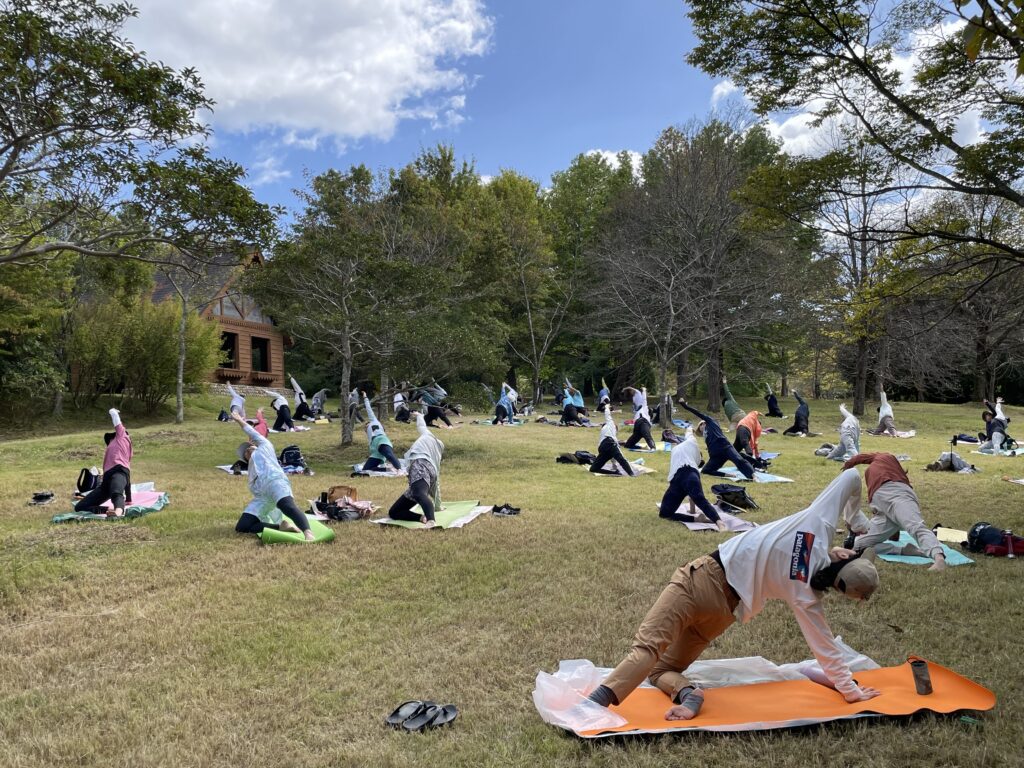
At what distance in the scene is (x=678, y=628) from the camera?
3580 mm

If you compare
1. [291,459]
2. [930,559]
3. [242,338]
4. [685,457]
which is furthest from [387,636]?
[242,338]

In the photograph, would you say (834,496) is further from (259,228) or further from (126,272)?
(126,272)

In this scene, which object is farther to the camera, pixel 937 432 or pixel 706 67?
pixel 937 432

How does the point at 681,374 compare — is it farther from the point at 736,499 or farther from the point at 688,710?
the point at 688,710

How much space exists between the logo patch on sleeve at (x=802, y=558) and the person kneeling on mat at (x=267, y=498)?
5557mm

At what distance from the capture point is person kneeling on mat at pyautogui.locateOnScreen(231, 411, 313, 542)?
733cm

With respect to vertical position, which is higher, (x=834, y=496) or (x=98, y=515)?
(x=834, y=496)

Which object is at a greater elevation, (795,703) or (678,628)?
(678,628)

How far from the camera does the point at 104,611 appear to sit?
5184 millimetres

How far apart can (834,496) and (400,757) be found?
286cm

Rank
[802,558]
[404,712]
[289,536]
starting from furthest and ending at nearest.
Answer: [289,536] → [404,712] → [802,558]

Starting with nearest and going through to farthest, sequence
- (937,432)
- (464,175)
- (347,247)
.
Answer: (347,247), (937,432), (464,175)

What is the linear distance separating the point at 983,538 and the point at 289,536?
776 cm

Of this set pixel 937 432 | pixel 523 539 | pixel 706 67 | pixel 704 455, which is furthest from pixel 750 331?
pixel 523 539
